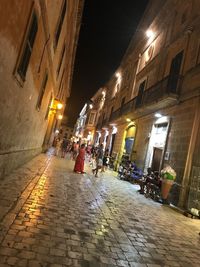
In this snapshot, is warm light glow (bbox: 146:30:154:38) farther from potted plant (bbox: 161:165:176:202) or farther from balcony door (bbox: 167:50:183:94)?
potted plant (bbox: 161:165:176:202)

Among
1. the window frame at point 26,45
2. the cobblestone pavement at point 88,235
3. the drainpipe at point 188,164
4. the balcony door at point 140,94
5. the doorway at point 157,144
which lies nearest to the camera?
the cobblestone pavement at point 88,235

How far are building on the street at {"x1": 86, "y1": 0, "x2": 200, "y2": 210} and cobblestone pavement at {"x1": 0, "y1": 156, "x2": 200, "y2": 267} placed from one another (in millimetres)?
4005

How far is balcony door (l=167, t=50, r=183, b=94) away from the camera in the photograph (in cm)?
1408

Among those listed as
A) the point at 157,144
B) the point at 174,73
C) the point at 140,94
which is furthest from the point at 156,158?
the point at 140,94

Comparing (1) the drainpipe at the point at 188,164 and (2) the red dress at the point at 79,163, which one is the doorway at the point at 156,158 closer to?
(1) the drainpipe at the point at 188,164

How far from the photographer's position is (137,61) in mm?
24141

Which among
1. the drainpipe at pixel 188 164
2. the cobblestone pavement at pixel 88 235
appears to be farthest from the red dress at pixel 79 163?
the cobblestone pavement at pixel 88 235

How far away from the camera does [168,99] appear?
13.8m

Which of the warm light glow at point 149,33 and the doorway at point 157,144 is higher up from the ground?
the warm light glow at point 149,33

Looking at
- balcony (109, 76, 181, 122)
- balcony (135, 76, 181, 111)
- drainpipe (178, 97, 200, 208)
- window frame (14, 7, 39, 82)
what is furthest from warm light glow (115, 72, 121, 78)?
window frame (14, 7, 39, 82)

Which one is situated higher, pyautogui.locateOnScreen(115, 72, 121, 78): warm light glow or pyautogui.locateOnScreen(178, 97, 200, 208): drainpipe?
pyautogui.locateOnScreen(115, 72, 121, 78): warm light glow

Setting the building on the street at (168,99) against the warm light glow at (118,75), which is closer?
the building on the street at (168,99)

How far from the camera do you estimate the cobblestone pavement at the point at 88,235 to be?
3.90 meters

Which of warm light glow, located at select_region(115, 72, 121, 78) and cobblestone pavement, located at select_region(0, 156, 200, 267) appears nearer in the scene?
cobblestone pavement, located at select_region(0, 156, 200, 267)
